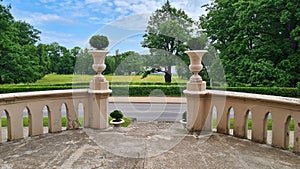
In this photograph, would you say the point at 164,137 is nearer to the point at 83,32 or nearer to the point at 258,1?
the point at 83,32

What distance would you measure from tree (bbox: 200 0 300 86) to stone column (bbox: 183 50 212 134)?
8.02 metres

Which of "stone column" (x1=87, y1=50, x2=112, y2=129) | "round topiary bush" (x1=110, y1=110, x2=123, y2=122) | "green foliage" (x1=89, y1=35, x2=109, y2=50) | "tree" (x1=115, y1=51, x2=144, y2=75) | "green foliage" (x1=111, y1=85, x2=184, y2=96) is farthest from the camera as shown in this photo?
"round topiary bush" (x1=110, y1=110, x2=123, y2=122)

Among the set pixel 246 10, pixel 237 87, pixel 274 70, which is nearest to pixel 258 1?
pixel 246 10

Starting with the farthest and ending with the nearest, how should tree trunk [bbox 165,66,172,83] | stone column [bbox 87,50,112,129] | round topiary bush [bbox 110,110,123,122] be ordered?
round topiary bush [bbox 110,110,123,122] → stone column [bbox 87,50,112,129] → tree trunk [bbox 165,66,172,83]

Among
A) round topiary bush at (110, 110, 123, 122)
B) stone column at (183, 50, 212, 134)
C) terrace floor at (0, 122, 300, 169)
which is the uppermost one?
stone column at (183, 50, 212, 134)

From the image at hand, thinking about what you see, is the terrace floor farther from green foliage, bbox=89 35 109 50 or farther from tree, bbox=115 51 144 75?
green foliage, bbox=89 35 109 50

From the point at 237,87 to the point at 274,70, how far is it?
1845mm

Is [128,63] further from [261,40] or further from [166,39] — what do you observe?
[261,40]

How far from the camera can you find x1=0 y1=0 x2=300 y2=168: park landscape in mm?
3945

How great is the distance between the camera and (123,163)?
9.22 feet

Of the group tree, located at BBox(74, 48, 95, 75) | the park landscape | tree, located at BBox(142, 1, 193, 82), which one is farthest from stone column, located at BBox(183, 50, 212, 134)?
tree, located at BBox(74, 48, 95, 75)

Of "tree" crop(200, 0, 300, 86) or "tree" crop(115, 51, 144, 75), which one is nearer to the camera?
"tree" crop(115, 51, 144, 75)

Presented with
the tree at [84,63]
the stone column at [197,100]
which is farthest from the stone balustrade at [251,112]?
the tree at [84,63]

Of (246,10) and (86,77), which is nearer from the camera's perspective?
(86,77)
